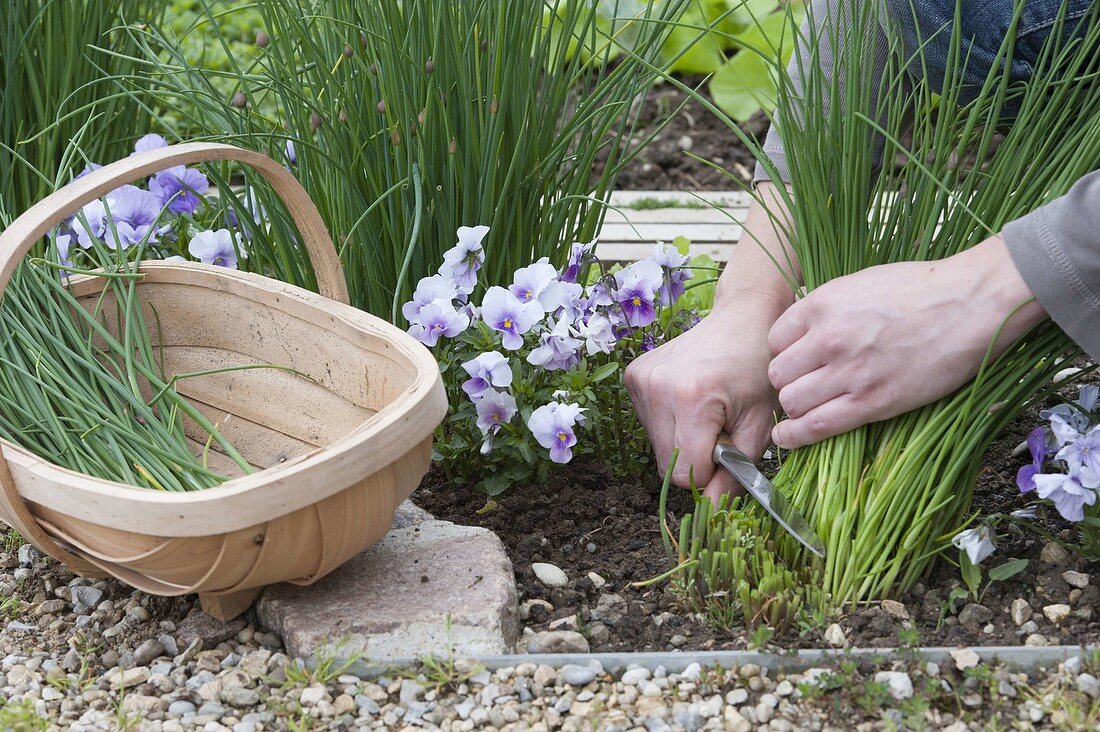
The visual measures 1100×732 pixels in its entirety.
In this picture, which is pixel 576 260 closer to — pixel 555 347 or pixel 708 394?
pixel 555 347

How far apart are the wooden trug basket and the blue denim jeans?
732mm

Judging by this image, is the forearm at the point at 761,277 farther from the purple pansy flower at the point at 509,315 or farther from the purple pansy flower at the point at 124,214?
the purple pansy flower at the point at 124,214

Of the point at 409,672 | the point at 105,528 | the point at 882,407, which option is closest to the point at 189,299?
the point at 105,528

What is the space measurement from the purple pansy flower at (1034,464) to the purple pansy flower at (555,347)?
0.53 metres

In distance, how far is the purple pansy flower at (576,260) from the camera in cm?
154

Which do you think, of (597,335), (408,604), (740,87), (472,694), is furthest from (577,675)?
(740,87)

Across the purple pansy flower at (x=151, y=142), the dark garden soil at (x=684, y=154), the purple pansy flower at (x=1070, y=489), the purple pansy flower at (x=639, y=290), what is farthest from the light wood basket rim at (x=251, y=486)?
the dark garden soil at (x=684, y=154)

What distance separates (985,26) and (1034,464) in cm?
55

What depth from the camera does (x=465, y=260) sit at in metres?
1.46

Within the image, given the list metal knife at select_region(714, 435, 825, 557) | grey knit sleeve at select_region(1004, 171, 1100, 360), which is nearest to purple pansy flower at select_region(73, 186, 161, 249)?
metal knife at select_region(714, 435, 825, 557)

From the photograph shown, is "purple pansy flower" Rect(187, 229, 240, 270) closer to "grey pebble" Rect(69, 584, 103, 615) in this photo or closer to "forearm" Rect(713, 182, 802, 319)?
"grey pebble" Rect(69, 584, 103, 615)

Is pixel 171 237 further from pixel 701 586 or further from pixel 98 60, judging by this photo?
pixel 701 586

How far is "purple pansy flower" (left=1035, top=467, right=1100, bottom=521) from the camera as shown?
1145mm

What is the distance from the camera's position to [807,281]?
132 centimetres
